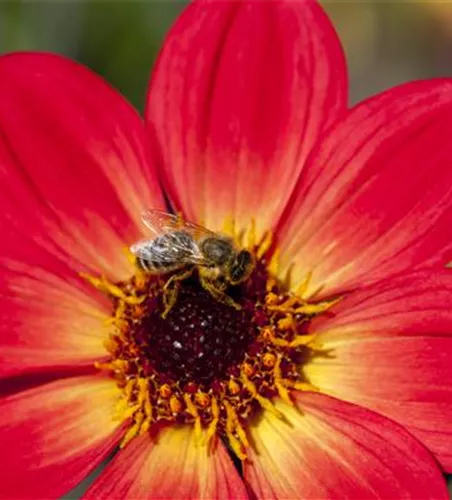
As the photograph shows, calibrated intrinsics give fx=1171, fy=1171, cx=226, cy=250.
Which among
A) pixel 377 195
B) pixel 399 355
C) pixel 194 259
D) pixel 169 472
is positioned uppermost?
pixel 377 195

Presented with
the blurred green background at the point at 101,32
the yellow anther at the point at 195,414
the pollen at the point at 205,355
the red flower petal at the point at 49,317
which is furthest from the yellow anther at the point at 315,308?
the blurred green background at the point at 101,32

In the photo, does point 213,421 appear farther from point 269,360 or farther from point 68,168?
point 68,168

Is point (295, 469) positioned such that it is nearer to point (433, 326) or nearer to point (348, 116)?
point (433, 326)

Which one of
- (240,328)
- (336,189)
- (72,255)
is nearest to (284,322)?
(240,328)

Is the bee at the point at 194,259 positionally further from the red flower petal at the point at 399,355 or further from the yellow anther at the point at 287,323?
the red flower petal at the point at 399,355

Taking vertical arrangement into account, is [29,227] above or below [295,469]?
above

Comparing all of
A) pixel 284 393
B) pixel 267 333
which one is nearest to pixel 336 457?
pixel 284 393
